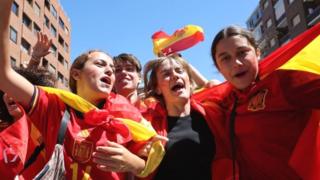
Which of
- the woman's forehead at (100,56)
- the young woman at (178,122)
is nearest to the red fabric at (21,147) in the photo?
the woman's forehead at (100,56)

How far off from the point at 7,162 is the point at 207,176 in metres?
1.56

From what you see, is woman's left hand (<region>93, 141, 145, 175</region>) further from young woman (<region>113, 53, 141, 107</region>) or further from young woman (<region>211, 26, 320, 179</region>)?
young woman (<region>113, 53, 141, 107</region>)

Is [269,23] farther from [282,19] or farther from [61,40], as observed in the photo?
[61,40]

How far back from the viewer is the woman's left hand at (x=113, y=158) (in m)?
2.32

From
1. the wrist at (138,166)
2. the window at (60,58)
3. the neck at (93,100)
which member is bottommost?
the wrist at (138,166)

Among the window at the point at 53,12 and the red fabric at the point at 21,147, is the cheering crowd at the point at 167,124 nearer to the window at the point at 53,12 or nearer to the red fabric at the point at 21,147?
the red fabric at the point at 21,147

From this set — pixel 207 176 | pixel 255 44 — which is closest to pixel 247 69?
pixel 255 44

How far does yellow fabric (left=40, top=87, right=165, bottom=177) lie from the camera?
261 centimetres

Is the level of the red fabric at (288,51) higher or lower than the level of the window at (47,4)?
lower

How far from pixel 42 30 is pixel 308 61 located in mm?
42482

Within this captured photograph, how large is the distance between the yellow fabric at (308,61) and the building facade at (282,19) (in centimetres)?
2817

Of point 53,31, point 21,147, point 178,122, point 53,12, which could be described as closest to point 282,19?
point 53,31

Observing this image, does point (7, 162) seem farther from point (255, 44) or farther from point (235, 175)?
point (255, 44)

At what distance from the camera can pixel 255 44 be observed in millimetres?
3379
